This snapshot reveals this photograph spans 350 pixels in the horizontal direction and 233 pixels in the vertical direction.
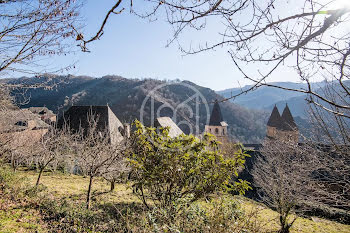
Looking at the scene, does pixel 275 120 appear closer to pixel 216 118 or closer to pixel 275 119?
pixel 275 119

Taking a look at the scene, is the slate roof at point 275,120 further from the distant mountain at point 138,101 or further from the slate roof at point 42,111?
the slate roof at point 42,111

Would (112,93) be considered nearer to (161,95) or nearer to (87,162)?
(161,95)

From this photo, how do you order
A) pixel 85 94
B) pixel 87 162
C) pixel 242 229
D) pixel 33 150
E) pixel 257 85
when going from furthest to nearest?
pixel 85 94 → pixel 33 150 → pixel 87 162 → pixel 242 229 → pixel 257 85

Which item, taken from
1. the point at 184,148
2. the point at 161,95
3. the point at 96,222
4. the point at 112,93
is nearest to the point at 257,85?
the point at 184,148

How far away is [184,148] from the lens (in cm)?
515

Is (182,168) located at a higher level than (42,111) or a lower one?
lower

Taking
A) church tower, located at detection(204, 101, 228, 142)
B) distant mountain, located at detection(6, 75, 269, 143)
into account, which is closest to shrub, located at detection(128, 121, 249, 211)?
church tower, located at detection(204, 101, 228, 142)

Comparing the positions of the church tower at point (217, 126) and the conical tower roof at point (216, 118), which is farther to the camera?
the conical tower roof at point (216, 118)

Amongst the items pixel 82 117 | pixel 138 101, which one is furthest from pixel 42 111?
pixel 82 117

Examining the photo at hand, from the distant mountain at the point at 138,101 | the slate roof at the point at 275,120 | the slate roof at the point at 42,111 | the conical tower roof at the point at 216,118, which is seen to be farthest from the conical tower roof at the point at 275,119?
the slate roof at the point at 42,111

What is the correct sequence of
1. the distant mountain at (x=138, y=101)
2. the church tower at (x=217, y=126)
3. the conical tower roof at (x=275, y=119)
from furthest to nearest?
1. the distant mountain at (x=138, y=101)
2. the church tower at (x=217, y=126)
3. the conical tower roof at (x=275, y=119)

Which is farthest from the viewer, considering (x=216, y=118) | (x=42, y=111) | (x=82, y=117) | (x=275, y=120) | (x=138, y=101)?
(x=138, y=101)

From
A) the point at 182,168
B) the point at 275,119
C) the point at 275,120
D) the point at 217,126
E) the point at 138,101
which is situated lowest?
the point at 217,126

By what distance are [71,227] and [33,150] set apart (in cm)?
550
